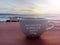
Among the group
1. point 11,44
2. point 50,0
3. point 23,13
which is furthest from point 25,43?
point 50,0

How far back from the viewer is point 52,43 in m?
0.50

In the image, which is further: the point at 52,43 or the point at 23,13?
the point at 23,13

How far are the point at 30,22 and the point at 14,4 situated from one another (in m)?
1.63

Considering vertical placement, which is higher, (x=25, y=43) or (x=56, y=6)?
(x=56, y=6)

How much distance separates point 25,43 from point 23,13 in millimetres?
1591

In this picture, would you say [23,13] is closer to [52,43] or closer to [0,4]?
[0,4]

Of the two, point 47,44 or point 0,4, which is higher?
point 0,4

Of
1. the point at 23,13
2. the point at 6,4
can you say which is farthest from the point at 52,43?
the point at 6,4

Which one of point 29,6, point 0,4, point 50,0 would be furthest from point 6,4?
point 50,0

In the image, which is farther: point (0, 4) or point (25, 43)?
point (0, 4)

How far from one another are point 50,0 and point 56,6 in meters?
0.14

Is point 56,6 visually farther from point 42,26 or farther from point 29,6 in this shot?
point 42,26

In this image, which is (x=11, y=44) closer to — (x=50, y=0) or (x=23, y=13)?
(x=23, y=13)

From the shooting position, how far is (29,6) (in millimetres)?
2135
